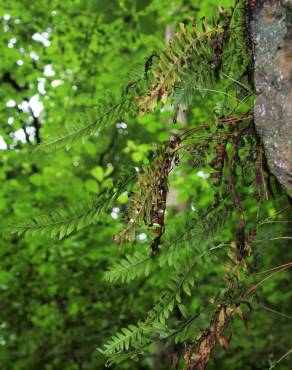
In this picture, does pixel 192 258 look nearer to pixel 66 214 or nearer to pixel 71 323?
pixel 66 214

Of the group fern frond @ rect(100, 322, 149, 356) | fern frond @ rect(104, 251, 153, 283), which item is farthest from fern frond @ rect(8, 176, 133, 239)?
fern frond @ rect(100, 322, 149, 356)

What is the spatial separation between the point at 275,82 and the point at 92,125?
58cm

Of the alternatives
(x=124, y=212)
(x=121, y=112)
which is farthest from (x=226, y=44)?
(x=124, y=212)

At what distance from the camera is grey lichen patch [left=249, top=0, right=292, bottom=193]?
43.1 inches

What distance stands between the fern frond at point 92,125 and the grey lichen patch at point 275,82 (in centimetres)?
44

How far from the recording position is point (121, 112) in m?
1.48

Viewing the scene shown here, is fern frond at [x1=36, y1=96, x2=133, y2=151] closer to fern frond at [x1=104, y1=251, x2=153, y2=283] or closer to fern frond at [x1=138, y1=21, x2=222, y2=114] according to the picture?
fern frond at [x1=138, y1=21, x2=222, y2=114]

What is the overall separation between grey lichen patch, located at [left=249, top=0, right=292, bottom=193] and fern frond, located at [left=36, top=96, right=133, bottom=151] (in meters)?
0.44

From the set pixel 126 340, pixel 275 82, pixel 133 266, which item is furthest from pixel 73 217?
pixel 275 82

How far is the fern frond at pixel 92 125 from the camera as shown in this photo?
1464 mm

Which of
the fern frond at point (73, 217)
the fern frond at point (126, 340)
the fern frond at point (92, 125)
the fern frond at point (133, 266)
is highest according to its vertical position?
the fern frond at point (92, 125)

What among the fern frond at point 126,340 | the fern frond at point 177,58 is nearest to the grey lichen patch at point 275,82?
the fern frond at point 177,58

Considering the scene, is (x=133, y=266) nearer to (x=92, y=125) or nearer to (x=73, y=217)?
(x=73, y=217)

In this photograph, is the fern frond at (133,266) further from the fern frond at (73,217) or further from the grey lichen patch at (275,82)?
the grey lichen patch at (275,82)
